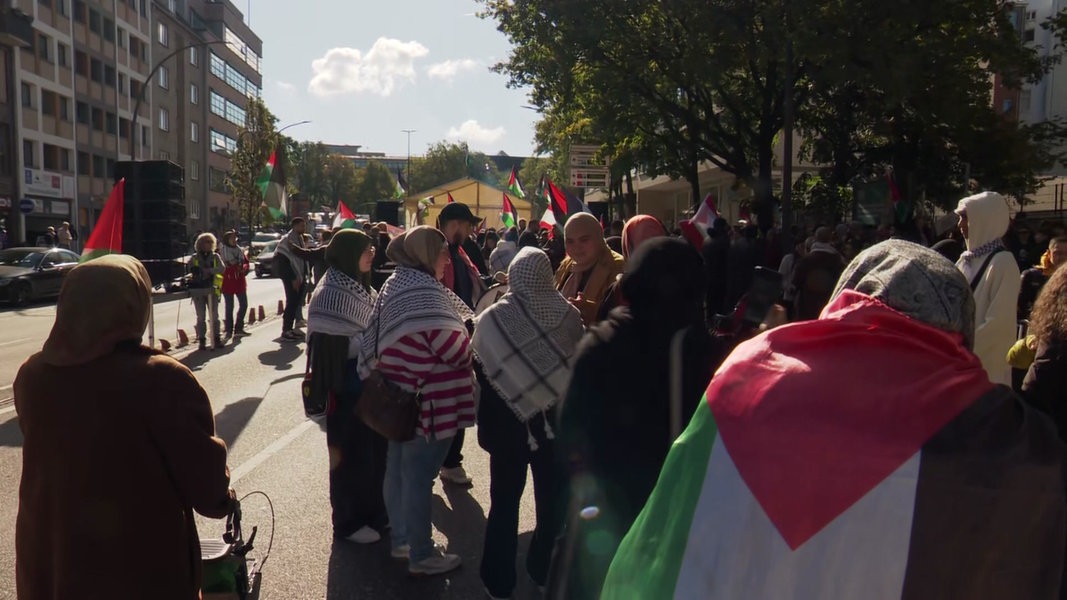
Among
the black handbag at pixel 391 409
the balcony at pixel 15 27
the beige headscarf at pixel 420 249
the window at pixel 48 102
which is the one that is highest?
the balcony at pixel 15 27

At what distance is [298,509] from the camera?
5977 mm

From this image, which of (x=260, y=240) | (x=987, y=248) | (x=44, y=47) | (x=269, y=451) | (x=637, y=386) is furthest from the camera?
(x=260, y=240)

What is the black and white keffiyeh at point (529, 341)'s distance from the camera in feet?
13.6

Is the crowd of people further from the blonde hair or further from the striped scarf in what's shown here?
the blonde hair

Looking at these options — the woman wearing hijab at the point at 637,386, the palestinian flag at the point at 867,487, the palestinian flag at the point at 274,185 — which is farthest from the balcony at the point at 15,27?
the palestinian flag at the point at 867,487

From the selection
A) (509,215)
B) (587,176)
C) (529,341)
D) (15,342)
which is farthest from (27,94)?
(529,341)

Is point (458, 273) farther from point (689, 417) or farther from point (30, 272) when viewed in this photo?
point (30, 272)

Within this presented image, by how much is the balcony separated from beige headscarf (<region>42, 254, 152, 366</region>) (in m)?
41.7

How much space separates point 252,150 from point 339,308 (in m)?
50.1

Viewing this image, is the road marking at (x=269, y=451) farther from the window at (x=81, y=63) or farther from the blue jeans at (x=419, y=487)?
the window at (x=81, y=63)

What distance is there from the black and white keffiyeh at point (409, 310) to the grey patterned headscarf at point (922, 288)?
280 centimetres

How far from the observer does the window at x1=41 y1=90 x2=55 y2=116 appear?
44.1 metres

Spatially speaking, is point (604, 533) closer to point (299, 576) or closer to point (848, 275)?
point (848, 275)

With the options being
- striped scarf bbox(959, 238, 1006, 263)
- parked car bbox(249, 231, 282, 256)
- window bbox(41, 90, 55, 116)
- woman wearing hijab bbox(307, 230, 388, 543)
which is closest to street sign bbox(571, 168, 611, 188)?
parked car bbox(249, 231, 282, 256)
